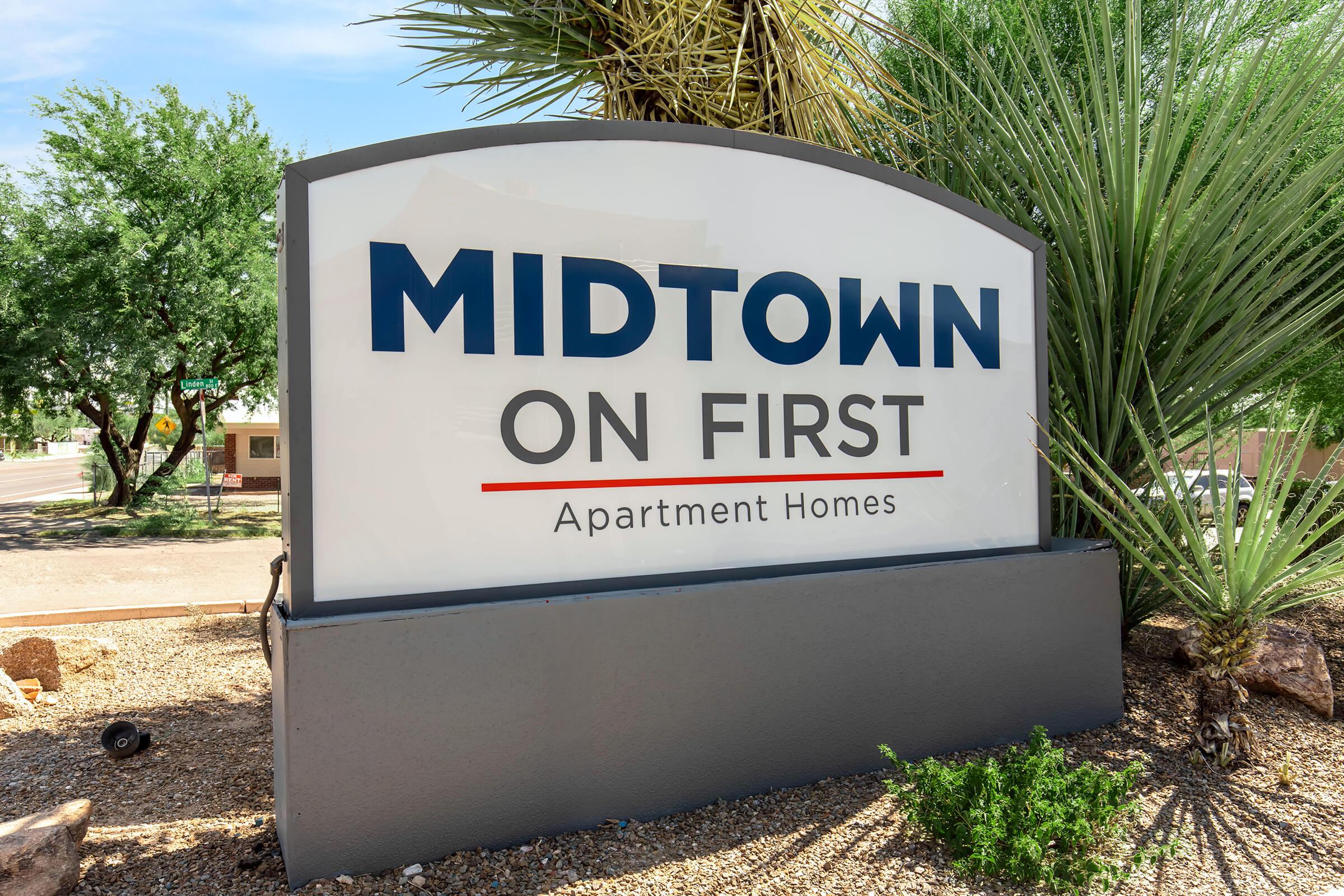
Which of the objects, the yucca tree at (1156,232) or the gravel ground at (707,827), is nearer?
the gravel ground at (707,827)

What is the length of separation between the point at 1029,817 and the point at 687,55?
169 inches

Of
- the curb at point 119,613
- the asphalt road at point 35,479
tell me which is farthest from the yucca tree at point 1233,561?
the asphalt road at point 35,479

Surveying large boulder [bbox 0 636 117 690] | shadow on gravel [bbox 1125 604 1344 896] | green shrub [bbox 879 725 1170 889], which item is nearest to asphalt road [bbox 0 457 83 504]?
large boulder [bbox 0 636 117 690]

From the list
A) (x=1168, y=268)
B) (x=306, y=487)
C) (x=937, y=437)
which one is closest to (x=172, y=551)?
(x=306, y=487)

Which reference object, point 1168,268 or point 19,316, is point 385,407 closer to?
point 1168,268

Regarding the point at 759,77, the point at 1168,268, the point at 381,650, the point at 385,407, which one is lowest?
the point at 381,650

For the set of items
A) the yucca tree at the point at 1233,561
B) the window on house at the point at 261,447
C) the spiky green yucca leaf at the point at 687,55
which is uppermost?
the spiky green yucca leaf at the point at 687,55

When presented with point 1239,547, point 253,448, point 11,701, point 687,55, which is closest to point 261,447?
point 253,448

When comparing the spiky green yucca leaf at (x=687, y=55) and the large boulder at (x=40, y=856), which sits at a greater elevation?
the spiky green yucca leaf at (x=687, y=55)

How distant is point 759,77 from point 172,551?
1199cm

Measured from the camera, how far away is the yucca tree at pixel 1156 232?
14.1 ft

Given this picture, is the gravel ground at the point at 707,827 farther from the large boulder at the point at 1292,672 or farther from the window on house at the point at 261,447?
the window on house at the point at 261,447

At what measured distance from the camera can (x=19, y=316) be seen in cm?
1631

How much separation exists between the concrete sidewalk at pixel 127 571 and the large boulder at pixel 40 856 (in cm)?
541
